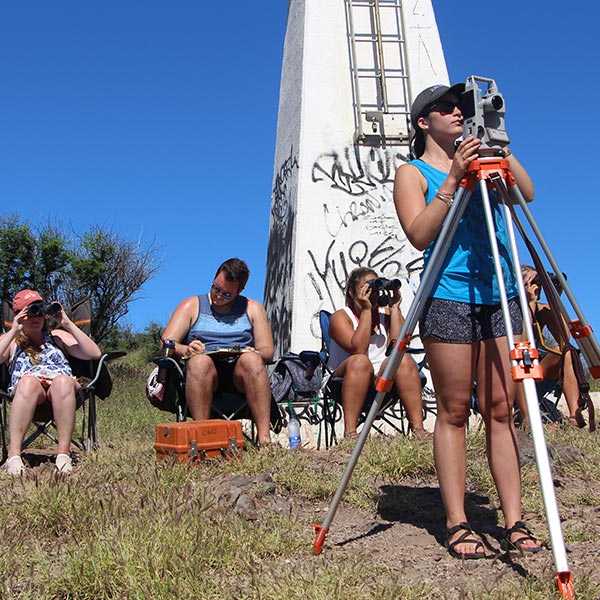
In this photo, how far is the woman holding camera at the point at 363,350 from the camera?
19.3 feet

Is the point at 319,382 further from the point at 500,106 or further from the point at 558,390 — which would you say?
the point at 500,106

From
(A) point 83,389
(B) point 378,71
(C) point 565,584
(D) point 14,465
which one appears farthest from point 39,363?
(B) point 378,71

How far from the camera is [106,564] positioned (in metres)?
2.76

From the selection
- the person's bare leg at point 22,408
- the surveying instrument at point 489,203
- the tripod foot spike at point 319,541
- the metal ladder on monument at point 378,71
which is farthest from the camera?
the metal ladder on monument at point 378,71

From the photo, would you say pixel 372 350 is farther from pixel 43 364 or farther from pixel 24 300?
pixel 24 300

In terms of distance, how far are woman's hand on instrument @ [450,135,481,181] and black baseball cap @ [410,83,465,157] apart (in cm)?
34

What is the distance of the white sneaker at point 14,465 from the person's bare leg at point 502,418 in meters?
2.88

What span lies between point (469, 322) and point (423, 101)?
2.95 feet

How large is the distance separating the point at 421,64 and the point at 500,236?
5.88 metres

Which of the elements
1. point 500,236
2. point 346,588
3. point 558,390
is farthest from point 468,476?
point 558,390

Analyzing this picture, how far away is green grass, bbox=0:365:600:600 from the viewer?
2.64 m

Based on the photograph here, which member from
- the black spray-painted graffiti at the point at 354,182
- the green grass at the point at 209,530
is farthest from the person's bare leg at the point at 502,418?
the black spray-painted graffiti at the point at 354,182

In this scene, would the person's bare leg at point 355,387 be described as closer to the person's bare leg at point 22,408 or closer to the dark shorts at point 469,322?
the person's bare leg at point 22,408

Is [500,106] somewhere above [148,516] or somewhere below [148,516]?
above
